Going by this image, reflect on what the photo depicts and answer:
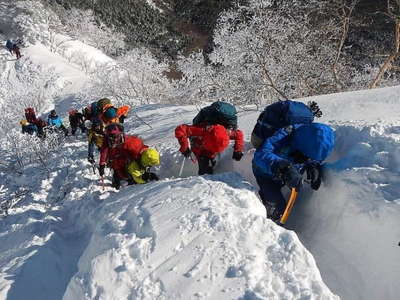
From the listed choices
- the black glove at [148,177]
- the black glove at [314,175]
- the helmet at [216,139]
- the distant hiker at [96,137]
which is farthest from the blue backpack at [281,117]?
the distant hiker at [96,137]

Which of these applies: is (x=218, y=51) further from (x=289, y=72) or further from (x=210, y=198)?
(x=210, y=198)

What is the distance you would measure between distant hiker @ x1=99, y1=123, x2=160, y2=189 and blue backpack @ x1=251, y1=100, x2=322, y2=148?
55.4 inches

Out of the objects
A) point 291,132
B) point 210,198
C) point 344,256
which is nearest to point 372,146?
point 291,132

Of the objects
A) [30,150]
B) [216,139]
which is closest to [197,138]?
[216,139]

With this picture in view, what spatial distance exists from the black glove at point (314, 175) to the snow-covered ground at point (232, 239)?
11cm

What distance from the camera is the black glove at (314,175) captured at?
361cm

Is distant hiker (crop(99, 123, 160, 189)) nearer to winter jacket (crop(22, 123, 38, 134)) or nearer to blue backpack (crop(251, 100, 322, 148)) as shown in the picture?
blue backpack (crop(251, 100, 322, 148))

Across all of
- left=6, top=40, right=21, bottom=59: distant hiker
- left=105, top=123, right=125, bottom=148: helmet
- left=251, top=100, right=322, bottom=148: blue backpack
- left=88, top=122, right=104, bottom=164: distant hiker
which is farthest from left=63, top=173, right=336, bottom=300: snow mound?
left=6, top=40, right=21, bottom=59: distant hiker

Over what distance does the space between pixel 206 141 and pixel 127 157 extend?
1.04 metres

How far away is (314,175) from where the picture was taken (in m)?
3.62

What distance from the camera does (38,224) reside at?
5094 mm

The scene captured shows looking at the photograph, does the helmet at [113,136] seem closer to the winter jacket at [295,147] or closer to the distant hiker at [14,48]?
the winter jacket at [295,147]

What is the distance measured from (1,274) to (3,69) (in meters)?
19.2

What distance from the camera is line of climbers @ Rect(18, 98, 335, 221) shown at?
3652 millimetres
